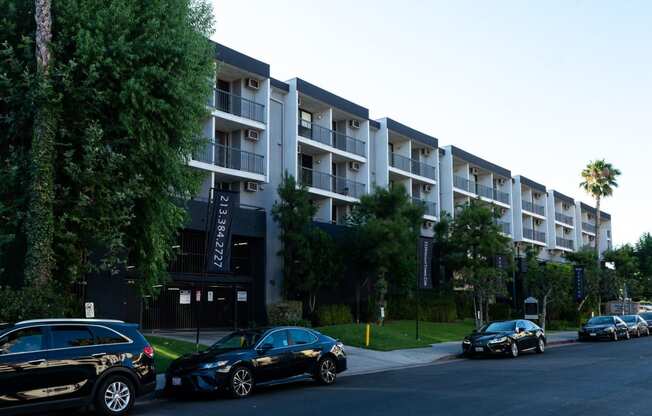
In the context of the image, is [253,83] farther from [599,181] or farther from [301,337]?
[599,181]

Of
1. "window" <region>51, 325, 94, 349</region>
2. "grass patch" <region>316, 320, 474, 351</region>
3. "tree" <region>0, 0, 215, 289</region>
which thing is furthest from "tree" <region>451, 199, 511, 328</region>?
"window" <region>51, 325, 94, 349</region>

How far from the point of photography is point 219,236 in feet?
65.6

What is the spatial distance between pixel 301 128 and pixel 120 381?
26301mm

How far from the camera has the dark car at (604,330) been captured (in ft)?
106

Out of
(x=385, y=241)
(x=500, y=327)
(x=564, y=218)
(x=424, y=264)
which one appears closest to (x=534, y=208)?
(x=564, y=218)

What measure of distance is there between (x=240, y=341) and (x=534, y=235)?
52064mm

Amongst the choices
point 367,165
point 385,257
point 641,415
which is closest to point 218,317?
point 385,257

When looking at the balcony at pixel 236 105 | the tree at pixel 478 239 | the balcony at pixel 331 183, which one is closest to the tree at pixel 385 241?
the balcony at pixel 331 183

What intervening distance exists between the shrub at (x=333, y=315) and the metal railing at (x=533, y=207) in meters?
32.9

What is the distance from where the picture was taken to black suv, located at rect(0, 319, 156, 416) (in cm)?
977

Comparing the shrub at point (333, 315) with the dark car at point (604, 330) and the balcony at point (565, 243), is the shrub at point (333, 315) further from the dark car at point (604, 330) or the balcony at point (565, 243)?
the balcony at point (565, 243)

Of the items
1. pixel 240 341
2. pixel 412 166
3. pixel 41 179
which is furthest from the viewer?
pixel 412 166

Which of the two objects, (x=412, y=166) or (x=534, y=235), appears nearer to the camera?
(x=412, y=166)

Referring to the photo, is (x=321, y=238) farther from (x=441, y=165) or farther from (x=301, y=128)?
(x=441, y=165)
